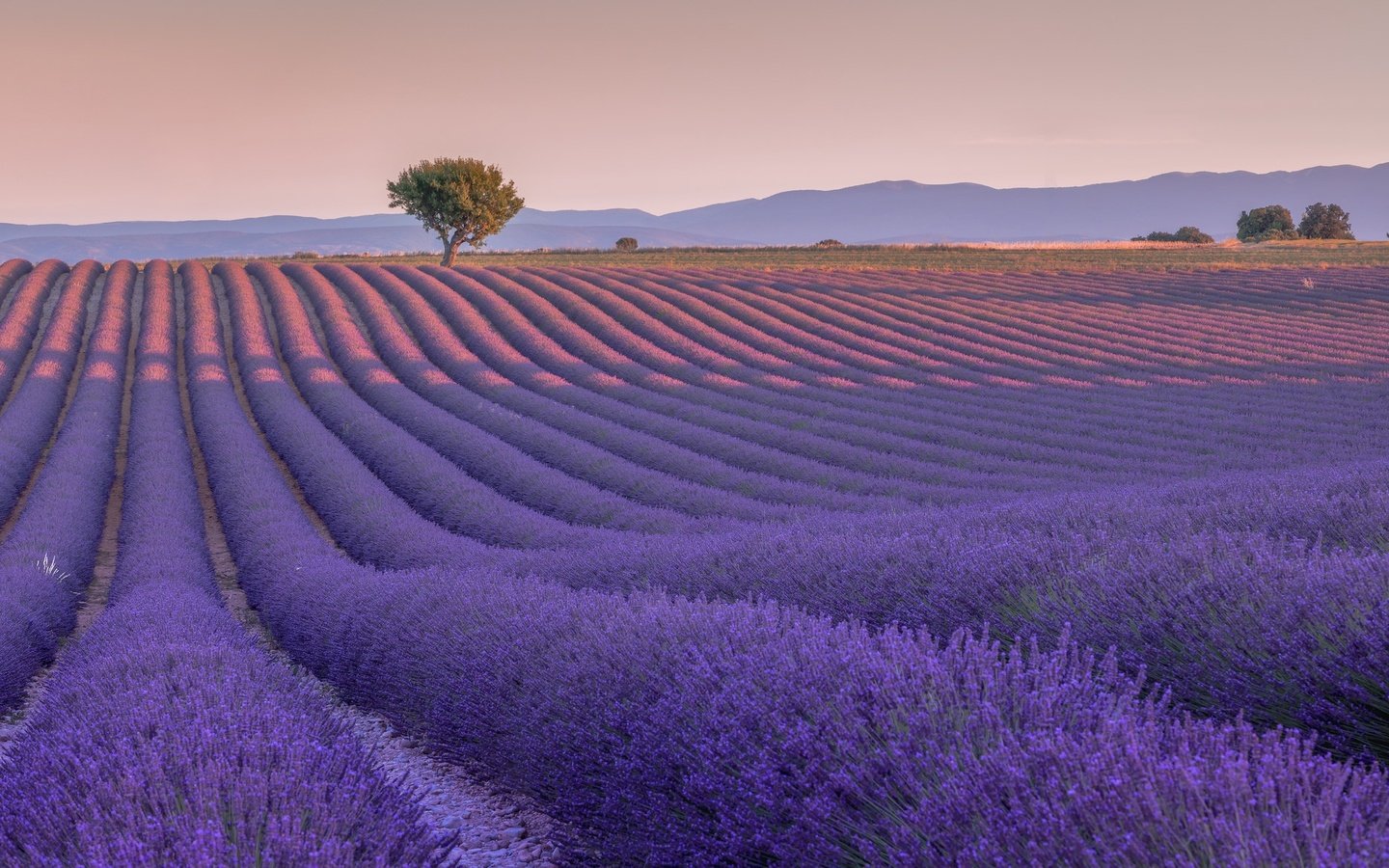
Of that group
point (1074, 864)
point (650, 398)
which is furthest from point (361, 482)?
point (1074, 864)

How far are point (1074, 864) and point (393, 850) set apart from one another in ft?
4.82

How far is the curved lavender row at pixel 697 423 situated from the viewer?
12602 mm

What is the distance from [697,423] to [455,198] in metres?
30.5

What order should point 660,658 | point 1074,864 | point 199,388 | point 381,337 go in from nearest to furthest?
point 1074,864, point 660,658, point 199,388, point 381,337

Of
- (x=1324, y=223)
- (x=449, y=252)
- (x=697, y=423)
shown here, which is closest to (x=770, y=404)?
(x=697, y=423)

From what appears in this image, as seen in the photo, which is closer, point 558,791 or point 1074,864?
point 1074,864

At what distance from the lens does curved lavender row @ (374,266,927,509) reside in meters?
11.8

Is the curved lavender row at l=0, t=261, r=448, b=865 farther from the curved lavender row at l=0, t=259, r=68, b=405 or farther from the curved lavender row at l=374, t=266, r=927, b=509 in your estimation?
the curved lavender row at l=0, t=259, r=68, b=405

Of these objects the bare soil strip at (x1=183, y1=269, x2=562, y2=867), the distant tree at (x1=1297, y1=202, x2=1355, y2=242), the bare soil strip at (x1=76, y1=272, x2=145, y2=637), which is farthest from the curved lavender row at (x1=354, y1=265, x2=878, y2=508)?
the distant tree at (x1=1297, y1=202, x2=1355, y2=242)

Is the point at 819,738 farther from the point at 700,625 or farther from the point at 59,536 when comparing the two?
the point at 59,536

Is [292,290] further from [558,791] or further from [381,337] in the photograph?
[558,791]

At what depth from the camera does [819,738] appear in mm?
2455

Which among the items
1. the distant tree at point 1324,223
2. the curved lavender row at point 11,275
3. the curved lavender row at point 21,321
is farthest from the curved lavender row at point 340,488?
the distant tree at point 1324,223

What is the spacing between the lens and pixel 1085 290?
105 ft
